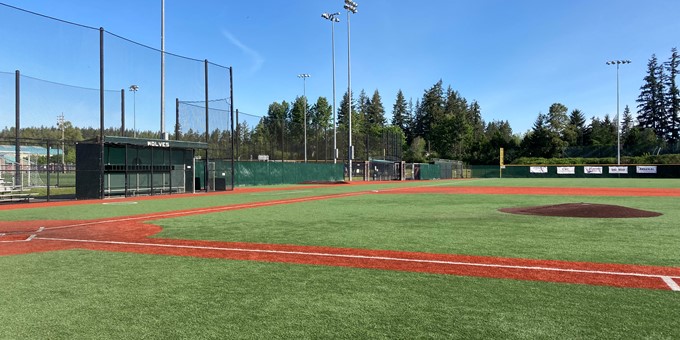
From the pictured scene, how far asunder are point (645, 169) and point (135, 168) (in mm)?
60683

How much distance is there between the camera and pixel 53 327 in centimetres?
379

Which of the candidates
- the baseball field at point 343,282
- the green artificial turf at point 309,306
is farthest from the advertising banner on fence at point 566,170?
the green artificial turf at point 309,306

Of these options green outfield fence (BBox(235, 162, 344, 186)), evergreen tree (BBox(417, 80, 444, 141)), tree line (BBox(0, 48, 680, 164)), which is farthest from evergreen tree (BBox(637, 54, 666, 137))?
green outfield fence (BBox(235, 162, 344, 186))

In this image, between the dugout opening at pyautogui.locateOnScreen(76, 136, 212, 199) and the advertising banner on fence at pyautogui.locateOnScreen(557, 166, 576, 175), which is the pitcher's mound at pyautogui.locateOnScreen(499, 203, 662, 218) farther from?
the advertising banner on fence at pyautogui.locateOnScreen(557, 166, 576, 175)

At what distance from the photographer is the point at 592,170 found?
198ft

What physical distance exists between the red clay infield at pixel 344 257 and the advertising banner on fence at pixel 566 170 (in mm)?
62225

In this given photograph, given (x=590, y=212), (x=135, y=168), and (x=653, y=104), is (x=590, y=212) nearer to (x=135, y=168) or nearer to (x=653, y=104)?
(x=135, y=168)

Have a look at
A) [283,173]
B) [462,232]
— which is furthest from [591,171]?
[462,232]

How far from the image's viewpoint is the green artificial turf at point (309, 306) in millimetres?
3629

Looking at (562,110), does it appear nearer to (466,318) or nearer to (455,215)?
(455,215)

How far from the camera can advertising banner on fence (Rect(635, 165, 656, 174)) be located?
184 feet

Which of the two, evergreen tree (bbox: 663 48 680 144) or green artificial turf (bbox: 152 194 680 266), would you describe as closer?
green artificial turf (bbox: 152 194 680 266)

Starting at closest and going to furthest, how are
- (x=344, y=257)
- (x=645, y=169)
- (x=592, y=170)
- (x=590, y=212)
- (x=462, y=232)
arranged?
(x=344, y=257) → (x=462, y=232) → (x=590, y=212) → (x=645, y=169) → (x=592, y=170)

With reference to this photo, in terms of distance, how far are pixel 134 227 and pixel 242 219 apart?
2.69 meters
